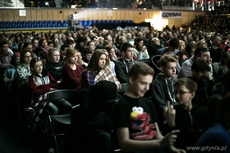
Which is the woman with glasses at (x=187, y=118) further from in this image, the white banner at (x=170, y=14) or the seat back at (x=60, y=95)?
the white banner at (x=170, y=14)

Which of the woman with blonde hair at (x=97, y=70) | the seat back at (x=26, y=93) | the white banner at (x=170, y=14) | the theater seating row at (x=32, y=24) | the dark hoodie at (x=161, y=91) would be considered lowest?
the seat back at (x=26, y=93)

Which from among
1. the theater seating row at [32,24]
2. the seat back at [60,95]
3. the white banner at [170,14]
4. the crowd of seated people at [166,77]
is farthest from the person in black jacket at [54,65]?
the white banner at [170,14]

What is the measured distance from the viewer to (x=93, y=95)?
11.3 feet

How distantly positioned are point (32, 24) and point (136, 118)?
61.1 ft

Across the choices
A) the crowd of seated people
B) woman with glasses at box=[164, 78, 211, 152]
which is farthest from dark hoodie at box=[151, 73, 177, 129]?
woman with glasses at box=[164, 78, 211, 152]

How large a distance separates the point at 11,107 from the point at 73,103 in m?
2.49

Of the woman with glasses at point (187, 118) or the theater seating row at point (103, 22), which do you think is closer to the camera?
the woman with glasses at point (187, 118)

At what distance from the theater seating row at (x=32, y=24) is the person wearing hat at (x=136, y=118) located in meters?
18.2

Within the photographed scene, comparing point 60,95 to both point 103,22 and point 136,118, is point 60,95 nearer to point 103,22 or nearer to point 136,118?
point 136,118

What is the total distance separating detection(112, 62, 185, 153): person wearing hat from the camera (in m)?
2.38

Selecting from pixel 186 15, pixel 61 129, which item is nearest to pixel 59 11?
pixel 186 15

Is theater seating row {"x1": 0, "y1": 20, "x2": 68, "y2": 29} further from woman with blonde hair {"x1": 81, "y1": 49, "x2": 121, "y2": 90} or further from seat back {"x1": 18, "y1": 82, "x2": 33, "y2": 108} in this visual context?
woman with blonde hair {"x1": 81, "y1": 49, "x2": 121, "y2": 90}

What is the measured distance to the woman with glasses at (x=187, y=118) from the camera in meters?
2.92

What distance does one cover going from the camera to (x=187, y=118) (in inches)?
120
